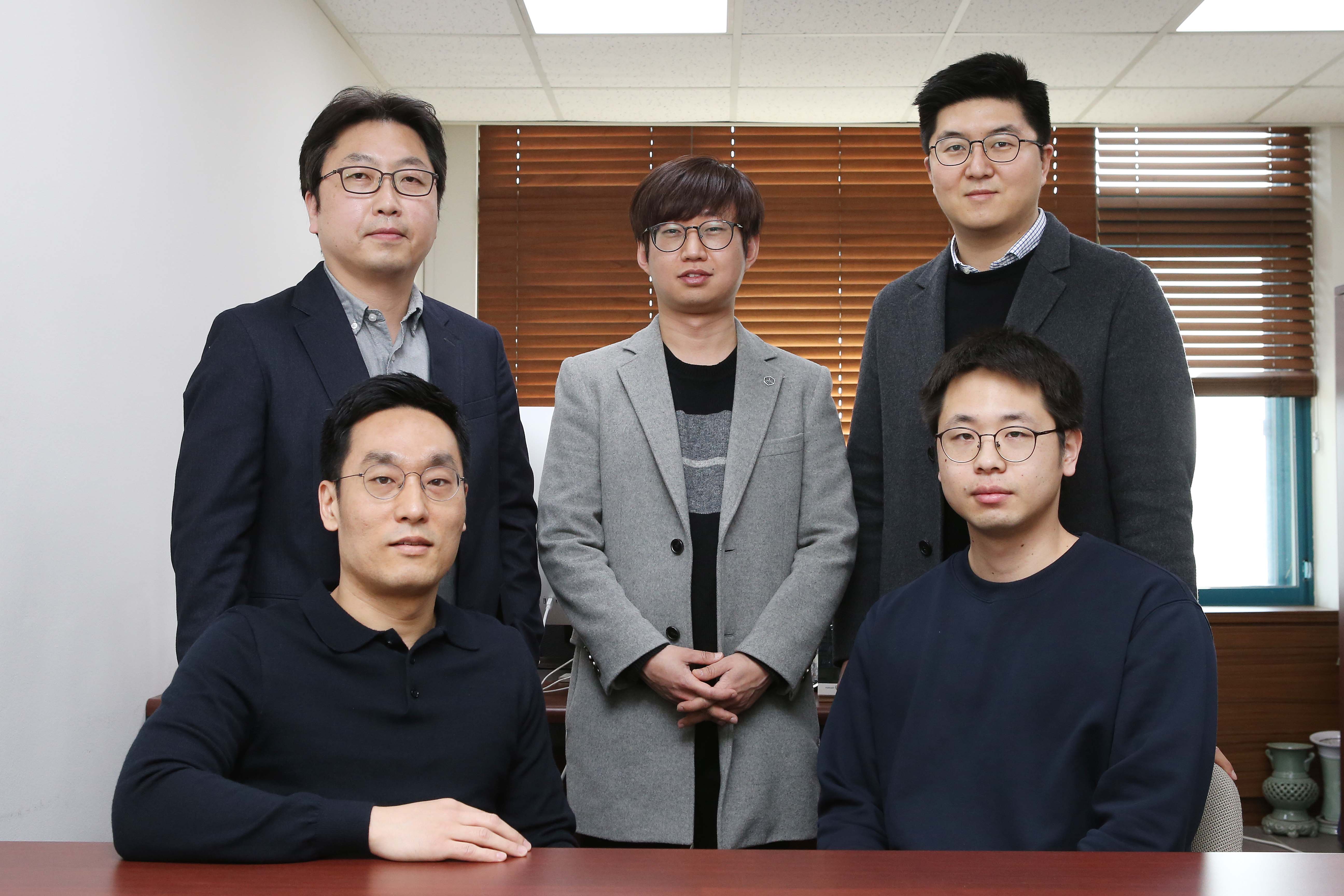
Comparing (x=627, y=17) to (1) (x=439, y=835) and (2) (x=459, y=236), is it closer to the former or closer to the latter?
(2) (x=459, y=236)

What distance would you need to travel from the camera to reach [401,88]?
441 centimetres

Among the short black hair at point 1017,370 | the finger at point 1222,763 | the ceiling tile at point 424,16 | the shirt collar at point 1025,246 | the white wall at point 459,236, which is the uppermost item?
the ceiling tile at point 424,16

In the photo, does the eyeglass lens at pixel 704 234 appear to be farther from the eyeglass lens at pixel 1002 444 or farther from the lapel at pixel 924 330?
the eyeglass lens at pixel 1002 444

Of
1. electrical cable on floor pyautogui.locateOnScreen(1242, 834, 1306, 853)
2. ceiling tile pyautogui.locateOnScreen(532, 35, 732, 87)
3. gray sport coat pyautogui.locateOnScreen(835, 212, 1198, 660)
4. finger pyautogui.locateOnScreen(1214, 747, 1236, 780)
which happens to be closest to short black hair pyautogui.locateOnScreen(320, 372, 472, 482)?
gray sport coat pyautogui.locateOnScreen(835, 212, 1198, 660)

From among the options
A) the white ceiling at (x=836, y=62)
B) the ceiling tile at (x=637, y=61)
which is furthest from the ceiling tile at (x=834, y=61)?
the ceiling tile at (x=637, y=61)

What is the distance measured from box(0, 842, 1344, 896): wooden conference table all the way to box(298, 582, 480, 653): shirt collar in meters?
0.35

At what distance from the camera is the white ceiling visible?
3.67 metres

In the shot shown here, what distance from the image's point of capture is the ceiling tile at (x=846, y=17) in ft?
11.8

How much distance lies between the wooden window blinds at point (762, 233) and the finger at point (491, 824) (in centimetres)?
380

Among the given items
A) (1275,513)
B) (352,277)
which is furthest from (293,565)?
(1275,513)

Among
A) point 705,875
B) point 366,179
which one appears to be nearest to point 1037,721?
point 705,875

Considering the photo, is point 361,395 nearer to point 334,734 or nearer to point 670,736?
point 334,734

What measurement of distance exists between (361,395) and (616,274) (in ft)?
11.3

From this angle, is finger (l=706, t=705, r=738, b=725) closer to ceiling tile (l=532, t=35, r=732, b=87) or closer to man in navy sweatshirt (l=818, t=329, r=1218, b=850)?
man in navy sweatshirt (l=818, t=329, r=1218, b=850)
